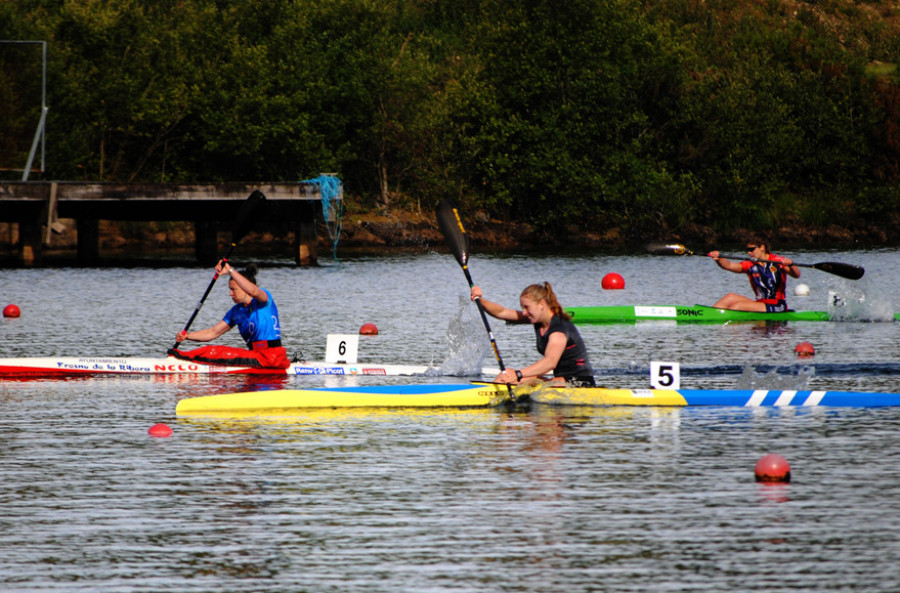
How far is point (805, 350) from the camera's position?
66.6ft

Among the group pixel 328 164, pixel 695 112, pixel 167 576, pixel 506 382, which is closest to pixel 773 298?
pixel 506 382

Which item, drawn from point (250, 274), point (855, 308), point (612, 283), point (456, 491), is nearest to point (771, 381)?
point (250, 274)

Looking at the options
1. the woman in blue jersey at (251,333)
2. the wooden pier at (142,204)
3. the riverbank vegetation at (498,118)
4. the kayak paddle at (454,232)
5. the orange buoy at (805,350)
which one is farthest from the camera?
the riverbank vegetation at (498,118)

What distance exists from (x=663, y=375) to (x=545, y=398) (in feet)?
4.72

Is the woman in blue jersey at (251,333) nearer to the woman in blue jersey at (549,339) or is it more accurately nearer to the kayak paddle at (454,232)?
the kayak paddle at (454,232)

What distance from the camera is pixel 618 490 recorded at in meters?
10.8

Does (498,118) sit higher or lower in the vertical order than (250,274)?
higher

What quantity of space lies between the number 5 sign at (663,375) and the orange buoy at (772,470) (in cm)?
406

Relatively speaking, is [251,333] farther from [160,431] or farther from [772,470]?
[772,470]

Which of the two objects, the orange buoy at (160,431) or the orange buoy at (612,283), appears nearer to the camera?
the orange buoy at (160,431)

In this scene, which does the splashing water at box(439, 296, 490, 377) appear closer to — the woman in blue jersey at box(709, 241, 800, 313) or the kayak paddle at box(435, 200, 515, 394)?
the kayak paddle at box(435, 200, 515, 394)

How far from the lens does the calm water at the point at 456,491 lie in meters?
8.58

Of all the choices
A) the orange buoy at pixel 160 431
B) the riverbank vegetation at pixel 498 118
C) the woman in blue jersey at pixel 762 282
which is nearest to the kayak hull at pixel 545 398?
the orange buoy at pixel 160 431

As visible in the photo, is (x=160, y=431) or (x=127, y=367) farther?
(x=127, y=367)
